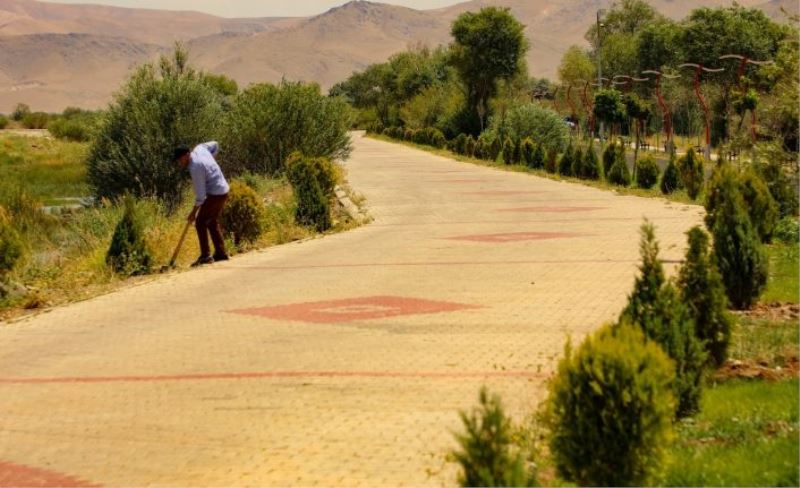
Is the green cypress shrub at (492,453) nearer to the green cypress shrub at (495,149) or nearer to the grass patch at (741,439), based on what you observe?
the grass patch at (741,439)

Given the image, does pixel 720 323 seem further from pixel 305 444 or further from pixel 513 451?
pixel 305 444

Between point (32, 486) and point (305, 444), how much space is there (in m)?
1.46

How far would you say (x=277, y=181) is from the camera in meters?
27.8

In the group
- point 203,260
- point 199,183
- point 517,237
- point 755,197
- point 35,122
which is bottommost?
point 35,122

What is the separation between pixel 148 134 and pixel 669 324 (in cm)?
2401

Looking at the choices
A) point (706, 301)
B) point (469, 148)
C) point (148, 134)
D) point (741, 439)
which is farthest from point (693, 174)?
point (469, 148)

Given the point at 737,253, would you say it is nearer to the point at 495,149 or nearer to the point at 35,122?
the point at 495,149

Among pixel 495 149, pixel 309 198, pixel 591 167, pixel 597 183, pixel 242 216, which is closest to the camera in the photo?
pixel 242 216

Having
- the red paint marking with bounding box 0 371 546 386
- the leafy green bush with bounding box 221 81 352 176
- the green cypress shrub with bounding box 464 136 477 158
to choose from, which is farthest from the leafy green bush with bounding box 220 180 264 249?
the green cypress shrub with bounding box 464 136 477 158

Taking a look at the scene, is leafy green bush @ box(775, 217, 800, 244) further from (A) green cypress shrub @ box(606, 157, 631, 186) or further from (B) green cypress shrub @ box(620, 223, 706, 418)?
(A) green cypress shrub @ box(606, 157, 631, 186)

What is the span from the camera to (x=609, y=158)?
30.2 meters

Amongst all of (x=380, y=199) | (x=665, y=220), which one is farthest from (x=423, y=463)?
(x=380, y=199)

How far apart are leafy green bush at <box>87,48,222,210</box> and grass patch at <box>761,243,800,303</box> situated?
1829cm

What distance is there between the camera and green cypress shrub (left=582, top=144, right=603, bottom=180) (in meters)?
31.5
